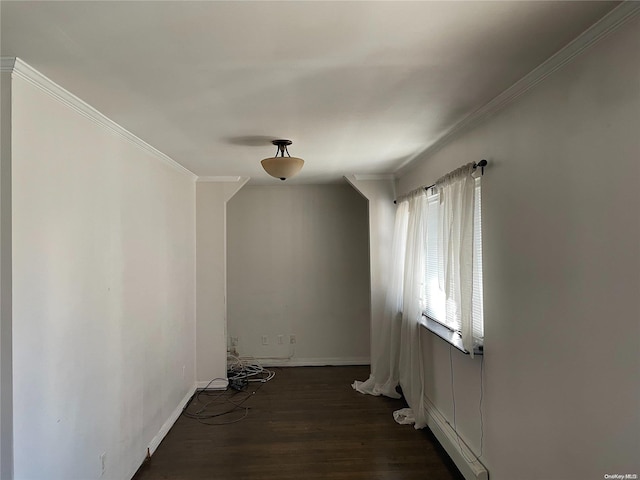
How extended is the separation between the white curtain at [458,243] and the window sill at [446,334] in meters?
0.05

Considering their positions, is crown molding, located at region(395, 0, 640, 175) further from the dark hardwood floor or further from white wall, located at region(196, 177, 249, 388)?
white wall, located at region(196, 177, 249, 388)

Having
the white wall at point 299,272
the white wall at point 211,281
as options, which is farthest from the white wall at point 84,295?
the white wall at point 299,272

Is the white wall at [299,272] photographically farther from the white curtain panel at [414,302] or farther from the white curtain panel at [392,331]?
the white curtain panel at [414,302]

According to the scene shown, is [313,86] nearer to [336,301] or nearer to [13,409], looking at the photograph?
[13,409]

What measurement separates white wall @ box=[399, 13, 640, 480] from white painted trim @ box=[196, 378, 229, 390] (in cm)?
276

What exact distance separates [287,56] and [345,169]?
7.60 ft

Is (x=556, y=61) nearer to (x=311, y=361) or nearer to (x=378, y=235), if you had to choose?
(x=378, y=235)

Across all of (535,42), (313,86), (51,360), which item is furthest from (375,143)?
(51,360)

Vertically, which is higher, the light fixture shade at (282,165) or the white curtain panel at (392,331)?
the light fixture shade at (282,165)

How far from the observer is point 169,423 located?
3.04 m

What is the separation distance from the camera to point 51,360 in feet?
5.13

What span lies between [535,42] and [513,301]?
116 cm

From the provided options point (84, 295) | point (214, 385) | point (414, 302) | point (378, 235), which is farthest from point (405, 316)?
point (84, 295)

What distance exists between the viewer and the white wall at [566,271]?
1134 millimetres
